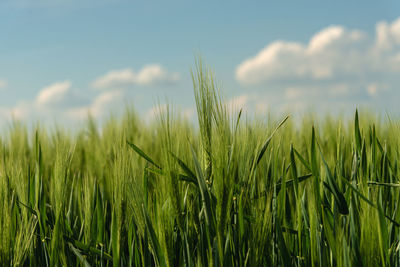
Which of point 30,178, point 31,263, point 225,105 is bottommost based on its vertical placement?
point 31,263

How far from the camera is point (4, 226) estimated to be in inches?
36.2

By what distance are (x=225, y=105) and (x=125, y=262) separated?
1.47 feet

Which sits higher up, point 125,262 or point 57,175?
point 57,175

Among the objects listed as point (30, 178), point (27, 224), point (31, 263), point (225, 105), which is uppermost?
point (225, 105)

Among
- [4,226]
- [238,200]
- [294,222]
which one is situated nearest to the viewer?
[238,200]

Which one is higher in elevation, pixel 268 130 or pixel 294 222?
pixel 268 130

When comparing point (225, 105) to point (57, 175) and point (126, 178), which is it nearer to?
point (126, 178)

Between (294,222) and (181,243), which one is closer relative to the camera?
(181,243)

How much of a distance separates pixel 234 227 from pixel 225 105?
0.27 m

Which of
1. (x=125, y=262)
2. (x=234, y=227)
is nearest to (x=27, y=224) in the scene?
(x=125, y=262)

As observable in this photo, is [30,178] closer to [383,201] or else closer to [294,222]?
[294,222]

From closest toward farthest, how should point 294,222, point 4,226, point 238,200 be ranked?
1. point 238,200
2. point 4,226
3. point 294,222

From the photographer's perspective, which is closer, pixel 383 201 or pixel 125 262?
pixel 125 262

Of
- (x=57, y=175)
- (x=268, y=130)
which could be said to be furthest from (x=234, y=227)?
(x=57, y=175)
